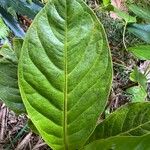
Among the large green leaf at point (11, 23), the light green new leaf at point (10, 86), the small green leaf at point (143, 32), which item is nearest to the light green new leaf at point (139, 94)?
the small green leaf at point (143, 32)

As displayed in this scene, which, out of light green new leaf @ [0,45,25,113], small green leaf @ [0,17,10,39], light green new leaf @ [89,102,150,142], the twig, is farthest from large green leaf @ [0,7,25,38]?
light green new leaf @ [89,102,150,142]

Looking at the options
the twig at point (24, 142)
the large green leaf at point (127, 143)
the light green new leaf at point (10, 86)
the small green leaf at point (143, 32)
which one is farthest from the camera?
the twig at point (24, 142)

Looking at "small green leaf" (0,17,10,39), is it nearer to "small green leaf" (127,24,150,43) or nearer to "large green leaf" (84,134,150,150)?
"small green leaf" (127,24,150,43)

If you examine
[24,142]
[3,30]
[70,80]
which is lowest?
A: [24,142]

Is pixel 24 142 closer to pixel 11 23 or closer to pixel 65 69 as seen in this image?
pixel 11 23

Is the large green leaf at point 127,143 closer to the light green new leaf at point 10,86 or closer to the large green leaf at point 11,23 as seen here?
the light green new leaf at point 10,86

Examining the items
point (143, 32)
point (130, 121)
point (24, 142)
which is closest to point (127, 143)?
point (130, 121)

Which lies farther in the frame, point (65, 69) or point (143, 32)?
point (143, 32)
